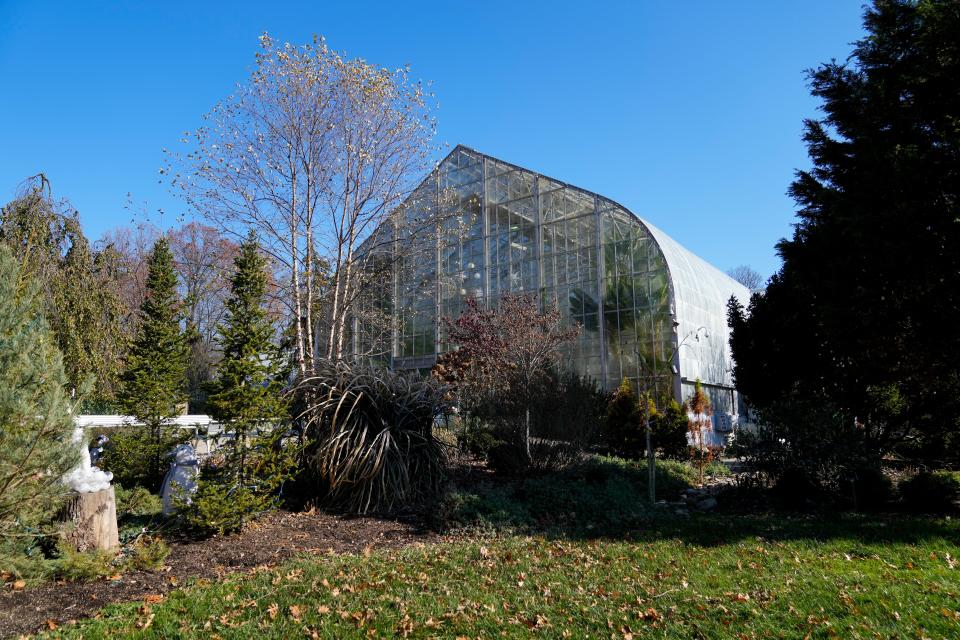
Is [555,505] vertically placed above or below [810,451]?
below

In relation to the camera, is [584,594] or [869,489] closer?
[584,594]

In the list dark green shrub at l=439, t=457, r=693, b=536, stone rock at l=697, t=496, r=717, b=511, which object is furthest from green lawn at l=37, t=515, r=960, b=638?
stone rock at l=697, t=496, r=717, b=511

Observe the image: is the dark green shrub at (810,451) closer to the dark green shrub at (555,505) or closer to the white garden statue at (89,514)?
the dark green shrub at (555,505)

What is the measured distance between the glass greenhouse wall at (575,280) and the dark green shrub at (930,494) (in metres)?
7.61

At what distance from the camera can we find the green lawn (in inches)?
144

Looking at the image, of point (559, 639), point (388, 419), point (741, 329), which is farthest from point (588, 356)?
point (559, 639)

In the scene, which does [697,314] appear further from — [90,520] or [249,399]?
[90,520]

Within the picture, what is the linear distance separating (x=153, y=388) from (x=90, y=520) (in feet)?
14.7

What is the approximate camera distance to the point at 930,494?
26.1 feet

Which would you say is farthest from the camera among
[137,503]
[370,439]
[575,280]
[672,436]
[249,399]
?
[575,280]

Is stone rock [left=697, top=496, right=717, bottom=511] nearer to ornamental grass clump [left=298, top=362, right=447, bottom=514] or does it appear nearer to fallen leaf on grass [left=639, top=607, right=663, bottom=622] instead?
ornamental grass clump [left=298, top=362, right=447, bottom=514]

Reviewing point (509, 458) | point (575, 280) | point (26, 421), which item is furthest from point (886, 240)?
point (575, 280)

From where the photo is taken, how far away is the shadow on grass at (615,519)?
21.5 ft

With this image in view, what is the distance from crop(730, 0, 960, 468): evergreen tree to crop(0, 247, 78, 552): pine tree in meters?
8.80
